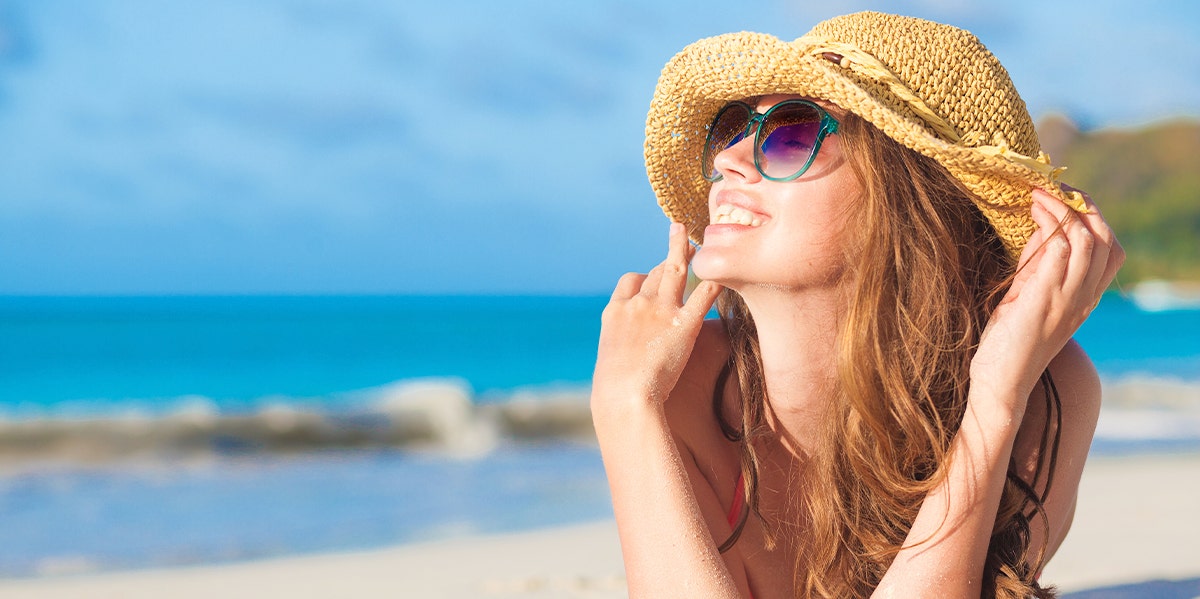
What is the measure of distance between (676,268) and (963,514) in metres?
0.87

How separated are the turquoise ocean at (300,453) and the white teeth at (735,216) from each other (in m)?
4.20

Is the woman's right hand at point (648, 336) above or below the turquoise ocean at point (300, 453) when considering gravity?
below

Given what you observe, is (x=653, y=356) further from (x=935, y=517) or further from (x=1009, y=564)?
(x=1009, y=564)

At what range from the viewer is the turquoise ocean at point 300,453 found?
21.3ft

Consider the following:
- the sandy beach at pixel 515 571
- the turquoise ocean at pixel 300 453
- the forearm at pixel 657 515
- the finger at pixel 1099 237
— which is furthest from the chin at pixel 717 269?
the turquoise ocean at pixel 300 453

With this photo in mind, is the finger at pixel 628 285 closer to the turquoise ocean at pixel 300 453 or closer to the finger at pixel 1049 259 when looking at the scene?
the finger at pixel 1049 259

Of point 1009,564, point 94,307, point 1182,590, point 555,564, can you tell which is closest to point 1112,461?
point 1182,590

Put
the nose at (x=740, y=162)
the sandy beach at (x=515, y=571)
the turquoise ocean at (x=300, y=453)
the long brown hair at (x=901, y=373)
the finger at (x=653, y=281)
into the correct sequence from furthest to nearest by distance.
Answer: the turquoise ocean at (x=300, y=453) < the sandy beach at (x=515, y=571) < the finger at (x=653, y=281) < the nose at (x=740, y=162) < the long brown hair at (x=901, y=373)

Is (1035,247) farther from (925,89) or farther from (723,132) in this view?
(723,132)

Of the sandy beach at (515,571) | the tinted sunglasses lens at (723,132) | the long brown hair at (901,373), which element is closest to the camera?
the long brown hair at (901,373)

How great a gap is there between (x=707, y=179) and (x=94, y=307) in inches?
2402

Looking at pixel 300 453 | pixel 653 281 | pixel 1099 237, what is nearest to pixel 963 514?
pixel 1099 237

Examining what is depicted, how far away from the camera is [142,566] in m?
5.61

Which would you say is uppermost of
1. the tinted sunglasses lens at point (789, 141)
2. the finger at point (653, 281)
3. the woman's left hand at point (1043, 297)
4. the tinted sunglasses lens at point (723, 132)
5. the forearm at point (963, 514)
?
the tinted sunglasses lens at point (723, 132)
